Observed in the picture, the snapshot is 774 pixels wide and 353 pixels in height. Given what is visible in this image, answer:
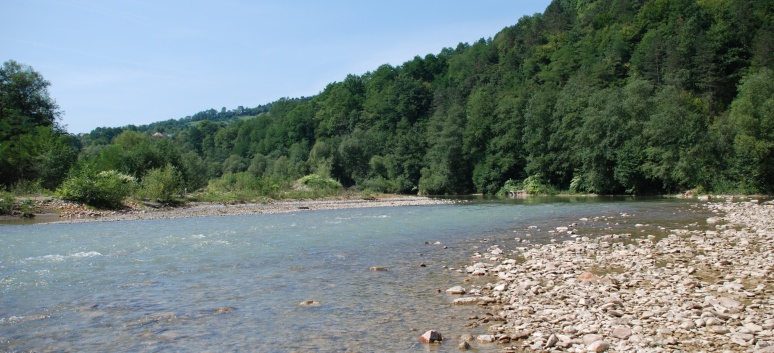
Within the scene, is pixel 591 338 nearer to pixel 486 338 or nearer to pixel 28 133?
pixel 486 338

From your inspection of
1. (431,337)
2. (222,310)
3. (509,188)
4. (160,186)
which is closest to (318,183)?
(509,188)

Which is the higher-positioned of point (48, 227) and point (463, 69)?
point (463, 69)

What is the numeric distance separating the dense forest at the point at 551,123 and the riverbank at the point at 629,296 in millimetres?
35749

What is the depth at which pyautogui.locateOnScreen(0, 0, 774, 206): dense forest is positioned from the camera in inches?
1825

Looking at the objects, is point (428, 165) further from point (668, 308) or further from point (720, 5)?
point (668, 308)

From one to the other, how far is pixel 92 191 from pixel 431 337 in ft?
122

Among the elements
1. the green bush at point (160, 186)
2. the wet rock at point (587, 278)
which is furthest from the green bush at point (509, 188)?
the wet rock at point (587, 278)

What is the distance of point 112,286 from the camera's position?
37.9 ft

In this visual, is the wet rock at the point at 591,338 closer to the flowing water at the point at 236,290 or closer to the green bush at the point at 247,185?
the flowing water at the point at 236,290

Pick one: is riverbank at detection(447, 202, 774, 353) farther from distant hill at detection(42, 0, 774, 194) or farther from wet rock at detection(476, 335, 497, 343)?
distant hill at detection(42, 0, 774, 194)

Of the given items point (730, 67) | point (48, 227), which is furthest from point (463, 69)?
point (48, 227)

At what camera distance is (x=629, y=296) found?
8.85 m

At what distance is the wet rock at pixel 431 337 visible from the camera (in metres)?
7.25

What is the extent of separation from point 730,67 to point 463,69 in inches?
2435
